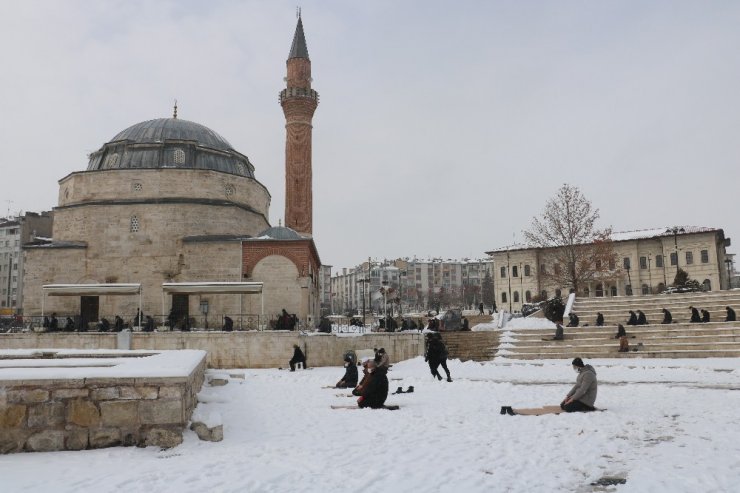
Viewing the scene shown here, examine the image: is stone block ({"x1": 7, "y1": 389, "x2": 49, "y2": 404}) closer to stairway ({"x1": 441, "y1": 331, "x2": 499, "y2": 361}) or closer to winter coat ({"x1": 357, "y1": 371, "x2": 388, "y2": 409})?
winter coat ({"x1": 357, "y1": 371, "x2": 388, "y2": 409})

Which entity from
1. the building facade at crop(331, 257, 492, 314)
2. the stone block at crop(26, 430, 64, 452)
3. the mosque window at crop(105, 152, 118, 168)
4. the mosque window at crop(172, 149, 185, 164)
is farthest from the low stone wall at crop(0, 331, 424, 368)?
the building facade at crop(331, 257, 492, 314)

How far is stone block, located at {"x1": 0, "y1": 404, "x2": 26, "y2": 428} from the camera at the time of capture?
19.7 feet

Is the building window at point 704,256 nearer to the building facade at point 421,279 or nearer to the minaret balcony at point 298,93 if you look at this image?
the minaret balcony at point 298,93

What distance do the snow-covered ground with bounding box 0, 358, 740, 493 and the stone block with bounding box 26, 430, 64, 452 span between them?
0.13 metres

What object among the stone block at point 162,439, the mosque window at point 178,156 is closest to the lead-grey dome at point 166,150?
the mosque window at point 178,156

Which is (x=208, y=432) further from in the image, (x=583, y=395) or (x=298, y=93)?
(x=298, y=93)

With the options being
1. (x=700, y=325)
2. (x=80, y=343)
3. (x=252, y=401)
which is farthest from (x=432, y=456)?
(x=80, y=343)

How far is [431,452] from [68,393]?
386 cm

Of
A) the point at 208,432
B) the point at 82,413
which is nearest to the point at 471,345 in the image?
the point at 208,432

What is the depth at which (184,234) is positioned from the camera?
1182 inches

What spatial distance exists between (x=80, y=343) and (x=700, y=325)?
22.1 m

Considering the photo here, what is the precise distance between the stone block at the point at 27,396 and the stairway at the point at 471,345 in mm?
15628

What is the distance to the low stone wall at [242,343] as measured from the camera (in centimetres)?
2178

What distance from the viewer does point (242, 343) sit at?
2195cm
